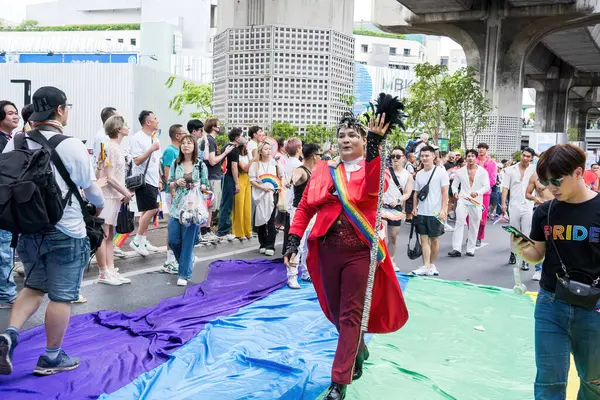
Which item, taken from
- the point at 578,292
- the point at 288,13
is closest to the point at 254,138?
the point at 288,13

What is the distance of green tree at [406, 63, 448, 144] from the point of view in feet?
85.0

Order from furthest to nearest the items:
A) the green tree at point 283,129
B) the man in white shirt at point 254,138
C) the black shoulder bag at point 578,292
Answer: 1. the green tree at point 283,129
2. the man in white shirt at point 254,138
3. the black shoulder bag at point 578,292

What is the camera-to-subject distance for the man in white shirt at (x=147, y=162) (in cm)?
836

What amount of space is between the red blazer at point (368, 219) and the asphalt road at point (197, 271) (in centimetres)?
279

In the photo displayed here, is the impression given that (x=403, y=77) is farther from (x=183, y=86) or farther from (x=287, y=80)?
(x=287, y=80)

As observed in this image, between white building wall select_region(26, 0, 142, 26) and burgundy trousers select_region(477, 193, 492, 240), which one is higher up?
white building wall select_region(26, 0, 142, 26)

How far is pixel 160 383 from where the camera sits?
455 centimetres

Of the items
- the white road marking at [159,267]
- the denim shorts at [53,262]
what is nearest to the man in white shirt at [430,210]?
the white road marking at [159,267]

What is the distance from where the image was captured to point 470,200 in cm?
1145

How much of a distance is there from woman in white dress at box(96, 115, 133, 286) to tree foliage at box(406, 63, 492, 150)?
62.6 feet

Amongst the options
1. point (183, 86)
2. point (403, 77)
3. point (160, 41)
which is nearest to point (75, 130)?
point (183, 86)

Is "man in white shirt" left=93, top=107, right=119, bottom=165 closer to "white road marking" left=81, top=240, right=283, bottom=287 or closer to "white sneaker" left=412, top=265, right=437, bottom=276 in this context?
"white road marking" left=81, top=240, right=283, bottom=287

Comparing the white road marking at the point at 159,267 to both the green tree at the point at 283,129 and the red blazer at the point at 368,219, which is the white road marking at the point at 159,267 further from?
the green tree at the point at 283,129

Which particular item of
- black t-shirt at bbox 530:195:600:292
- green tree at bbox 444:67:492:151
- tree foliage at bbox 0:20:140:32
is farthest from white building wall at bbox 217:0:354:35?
tree foliage at bbox 0:20:140:32
